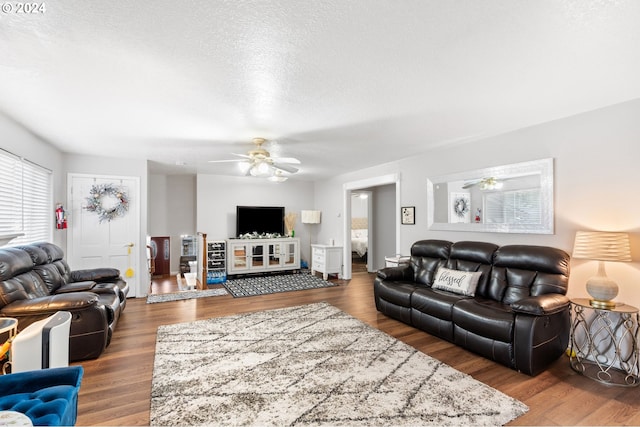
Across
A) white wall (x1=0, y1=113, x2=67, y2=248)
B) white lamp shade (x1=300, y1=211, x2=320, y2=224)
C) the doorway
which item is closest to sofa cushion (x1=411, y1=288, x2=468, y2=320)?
the doorway

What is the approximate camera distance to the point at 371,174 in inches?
246

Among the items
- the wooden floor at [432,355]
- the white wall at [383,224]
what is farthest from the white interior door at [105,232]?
the white wall at [383,224]

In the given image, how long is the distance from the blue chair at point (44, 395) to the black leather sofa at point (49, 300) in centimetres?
152

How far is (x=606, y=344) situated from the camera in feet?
9.50

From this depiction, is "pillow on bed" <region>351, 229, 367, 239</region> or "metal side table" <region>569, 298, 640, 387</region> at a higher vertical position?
"pillow on bed" <region>351, 229, 367, 239</region>

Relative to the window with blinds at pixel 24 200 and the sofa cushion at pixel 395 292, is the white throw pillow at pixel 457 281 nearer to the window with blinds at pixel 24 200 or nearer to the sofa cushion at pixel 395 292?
A: the sofa cushion at pixel 395 292

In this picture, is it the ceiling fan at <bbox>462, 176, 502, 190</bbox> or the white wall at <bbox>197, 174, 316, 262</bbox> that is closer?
the ceiling fan at <bbox>462, 176, 502, 190</bbox>

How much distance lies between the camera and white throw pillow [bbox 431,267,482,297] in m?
3.61

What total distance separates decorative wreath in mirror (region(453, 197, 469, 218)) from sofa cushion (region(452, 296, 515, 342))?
1.42 m

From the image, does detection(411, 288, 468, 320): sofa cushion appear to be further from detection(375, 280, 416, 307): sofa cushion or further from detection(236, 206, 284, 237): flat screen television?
detection(236, 206, 284, 237): flat screen television

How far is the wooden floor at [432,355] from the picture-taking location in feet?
6.98

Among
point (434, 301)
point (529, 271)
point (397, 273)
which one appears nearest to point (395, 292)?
point (397, 273)

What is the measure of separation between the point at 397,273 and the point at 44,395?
387 cm

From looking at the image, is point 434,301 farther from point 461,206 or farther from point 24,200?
point 24,200
